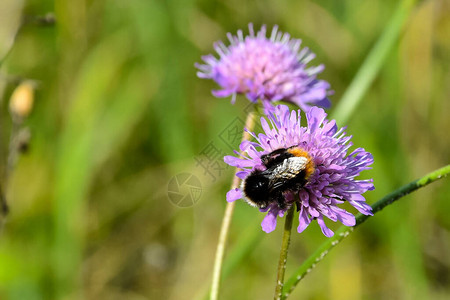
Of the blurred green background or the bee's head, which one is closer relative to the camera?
the bee's head

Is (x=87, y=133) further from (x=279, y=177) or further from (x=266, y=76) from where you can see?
(x=279, y=177)

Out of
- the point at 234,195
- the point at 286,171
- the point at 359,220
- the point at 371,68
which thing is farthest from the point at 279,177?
the point at 371,68

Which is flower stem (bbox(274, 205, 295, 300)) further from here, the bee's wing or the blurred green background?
the blurred green background

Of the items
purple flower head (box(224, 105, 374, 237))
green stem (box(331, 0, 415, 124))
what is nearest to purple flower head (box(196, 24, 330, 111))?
green stem (box(331, 0, 415, 124))

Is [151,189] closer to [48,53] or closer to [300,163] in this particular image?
[48,53]

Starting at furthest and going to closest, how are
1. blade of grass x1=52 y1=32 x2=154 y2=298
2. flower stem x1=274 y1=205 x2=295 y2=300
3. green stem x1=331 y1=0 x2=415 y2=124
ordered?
blade of grass x1=52 y1=32 x2=154 y2=298 < green stem x1=331 y1=0 x2=415 y2=124 < flower stem x1=274 y1=205 x2=295 y2=300

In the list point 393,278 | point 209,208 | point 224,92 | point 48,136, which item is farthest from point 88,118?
point 393,278
